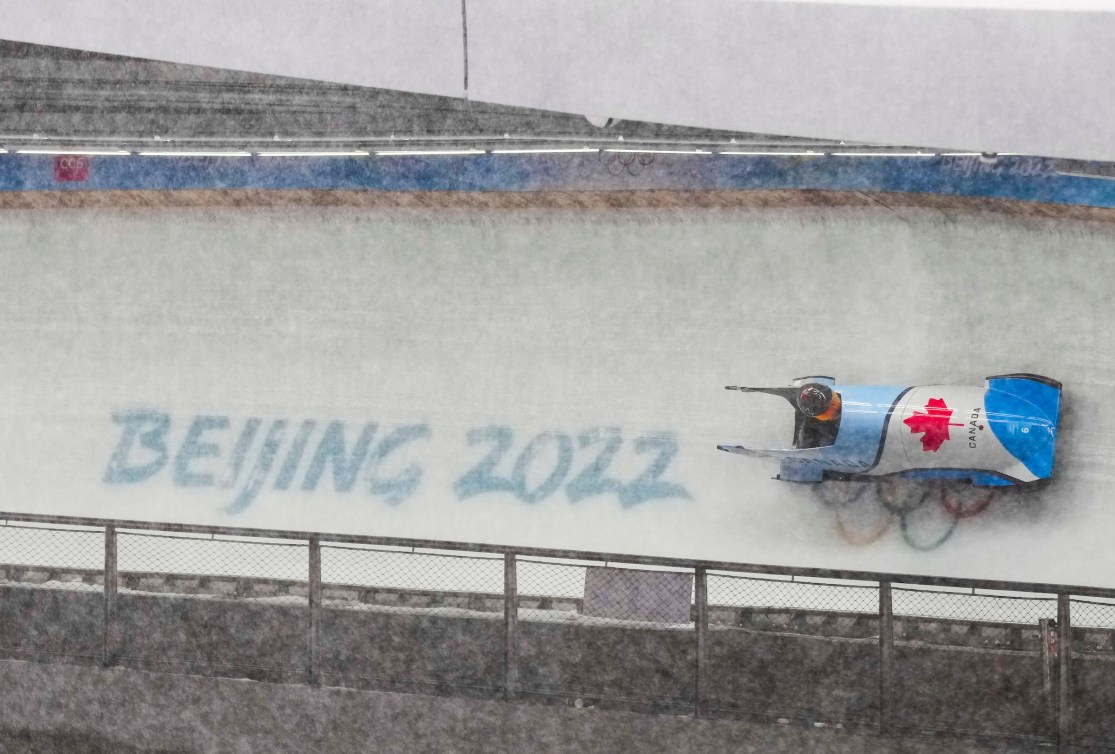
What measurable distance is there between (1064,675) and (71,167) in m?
8.01

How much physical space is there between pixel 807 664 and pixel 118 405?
571 centimetres

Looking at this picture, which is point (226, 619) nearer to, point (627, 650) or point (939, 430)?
point (627, 650)

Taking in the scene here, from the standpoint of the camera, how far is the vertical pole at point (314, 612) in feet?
23.6

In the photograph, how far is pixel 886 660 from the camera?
268 inches

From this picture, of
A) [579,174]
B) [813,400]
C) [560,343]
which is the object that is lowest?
[813,400]

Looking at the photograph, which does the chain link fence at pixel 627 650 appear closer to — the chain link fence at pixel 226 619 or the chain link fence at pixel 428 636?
the chain link fence at pixel 428 636

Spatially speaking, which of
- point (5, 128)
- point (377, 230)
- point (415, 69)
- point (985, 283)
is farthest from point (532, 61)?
point (5, 128)

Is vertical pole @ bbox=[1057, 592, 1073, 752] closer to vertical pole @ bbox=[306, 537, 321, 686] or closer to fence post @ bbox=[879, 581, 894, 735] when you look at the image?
fence post @ bbox=[879, 581, 894, 735]

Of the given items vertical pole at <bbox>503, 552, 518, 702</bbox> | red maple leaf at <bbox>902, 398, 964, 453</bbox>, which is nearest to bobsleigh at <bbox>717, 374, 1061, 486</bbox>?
red maple leaf at <bbox>902, 398, 964, 453</bbox>

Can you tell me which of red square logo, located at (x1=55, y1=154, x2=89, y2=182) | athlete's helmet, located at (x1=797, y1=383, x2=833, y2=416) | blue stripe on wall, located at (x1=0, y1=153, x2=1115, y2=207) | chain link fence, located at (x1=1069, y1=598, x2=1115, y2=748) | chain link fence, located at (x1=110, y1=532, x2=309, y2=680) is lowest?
chain link fence, located at (x1=1069, y1=598, x2=1115, y2=748)

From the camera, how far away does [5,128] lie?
9.20 m

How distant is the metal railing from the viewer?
698cm

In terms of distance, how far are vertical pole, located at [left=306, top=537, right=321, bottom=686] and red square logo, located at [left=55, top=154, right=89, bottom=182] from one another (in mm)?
4354

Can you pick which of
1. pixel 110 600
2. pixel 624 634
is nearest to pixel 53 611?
pixel 110 600
